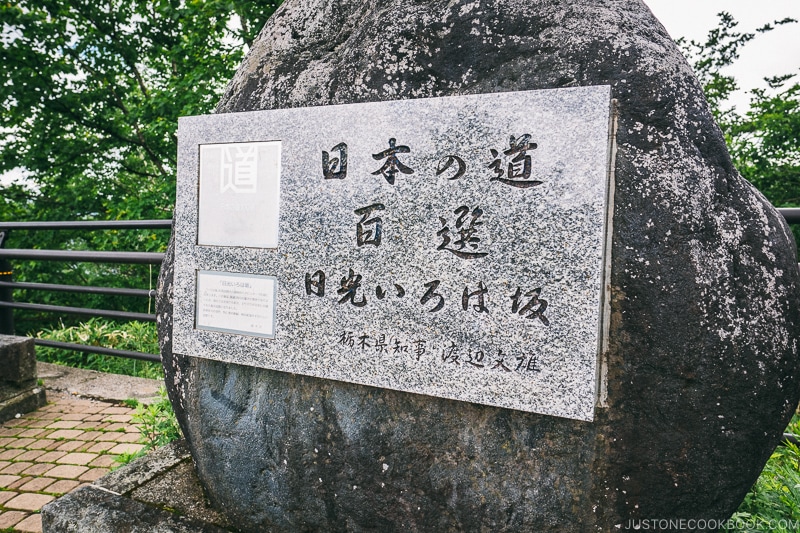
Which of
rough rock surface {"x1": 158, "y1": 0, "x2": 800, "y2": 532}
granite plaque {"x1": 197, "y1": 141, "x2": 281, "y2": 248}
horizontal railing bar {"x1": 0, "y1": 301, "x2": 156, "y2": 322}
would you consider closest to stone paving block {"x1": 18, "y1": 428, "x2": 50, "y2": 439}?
horizontal railing bar {"x1": 0, "y1": 301, "x2": 156, "y2": 322}

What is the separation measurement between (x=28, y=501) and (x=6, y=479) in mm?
387

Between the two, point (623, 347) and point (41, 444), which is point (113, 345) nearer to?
A: point (41, 444)

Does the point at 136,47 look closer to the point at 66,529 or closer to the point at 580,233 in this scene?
the point at 66,529

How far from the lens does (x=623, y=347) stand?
1594mm

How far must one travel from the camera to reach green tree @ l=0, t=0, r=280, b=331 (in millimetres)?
7238

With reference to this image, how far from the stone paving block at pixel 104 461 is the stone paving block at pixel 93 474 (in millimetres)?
53

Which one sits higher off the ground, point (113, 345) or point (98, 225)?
point (98, 225)

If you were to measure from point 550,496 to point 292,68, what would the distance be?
1.81 meters

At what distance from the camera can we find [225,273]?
2.10 m

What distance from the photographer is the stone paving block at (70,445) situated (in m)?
3.49

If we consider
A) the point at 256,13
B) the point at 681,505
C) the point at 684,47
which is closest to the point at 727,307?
the point at 681,505

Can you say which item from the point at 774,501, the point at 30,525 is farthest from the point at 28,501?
the point at 774,501

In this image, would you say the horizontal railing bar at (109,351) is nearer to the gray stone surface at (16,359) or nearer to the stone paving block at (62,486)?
the gray stone surface at (16,359)

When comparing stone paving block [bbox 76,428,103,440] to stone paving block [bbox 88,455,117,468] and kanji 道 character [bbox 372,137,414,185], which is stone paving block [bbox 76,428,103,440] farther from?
kanji 道 character [bbox 372,137,414,185]
